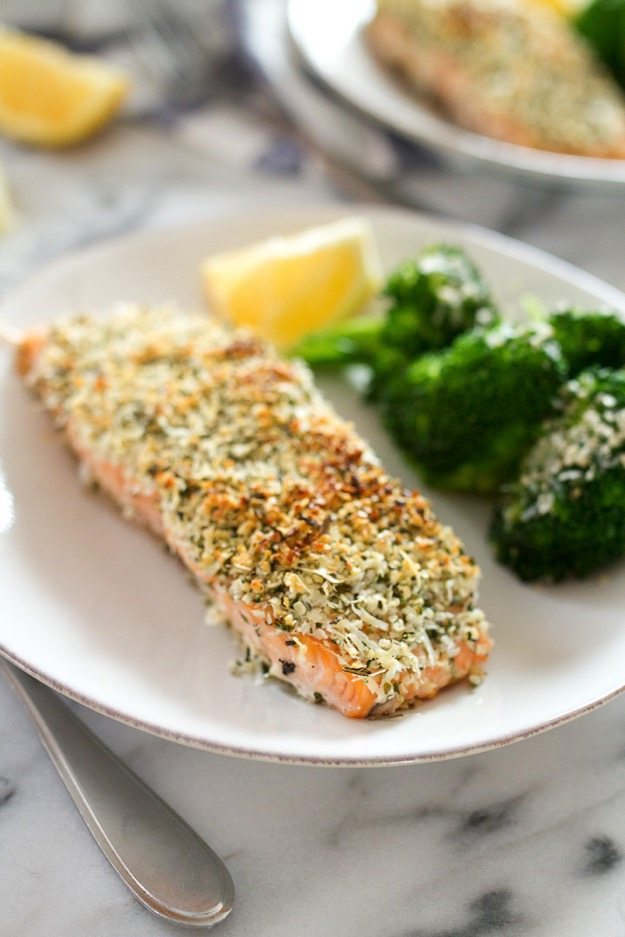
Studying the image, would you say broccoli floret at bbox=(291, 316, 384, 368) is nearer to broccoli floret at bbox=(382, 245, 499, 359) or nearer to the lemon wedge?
broccoli floret at bbox=(382, 245, 499, 359)

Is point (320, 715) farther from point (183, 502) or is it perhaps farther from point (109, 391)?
point (109, 391)

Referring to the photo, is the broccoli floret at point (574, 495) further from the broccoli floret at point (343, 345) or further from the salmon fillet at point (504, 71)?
the salmon fillet at point (504, 71)

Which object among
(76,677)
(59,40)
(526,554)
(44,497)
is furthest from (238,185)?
(76,677)

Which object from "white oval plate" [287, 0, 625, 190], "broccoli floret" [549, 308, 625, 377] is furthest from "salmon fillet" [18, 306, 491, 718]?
"white oval plate" [287, 0, 625, 190]

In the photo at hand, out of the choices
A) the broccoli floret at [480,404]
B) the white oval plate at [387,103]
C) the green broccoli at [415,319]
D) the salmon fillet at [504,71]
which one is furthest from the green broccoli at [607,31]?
the broccoli floret at [480,404]

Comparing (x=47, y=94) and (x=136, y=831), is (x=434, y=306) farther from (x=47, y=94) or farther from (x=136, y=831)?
(x=47, y=94)

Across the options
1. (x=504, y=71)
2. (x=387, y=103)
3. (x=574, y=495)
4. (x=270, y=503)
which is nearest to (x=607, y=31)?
(x=504, y=71)
